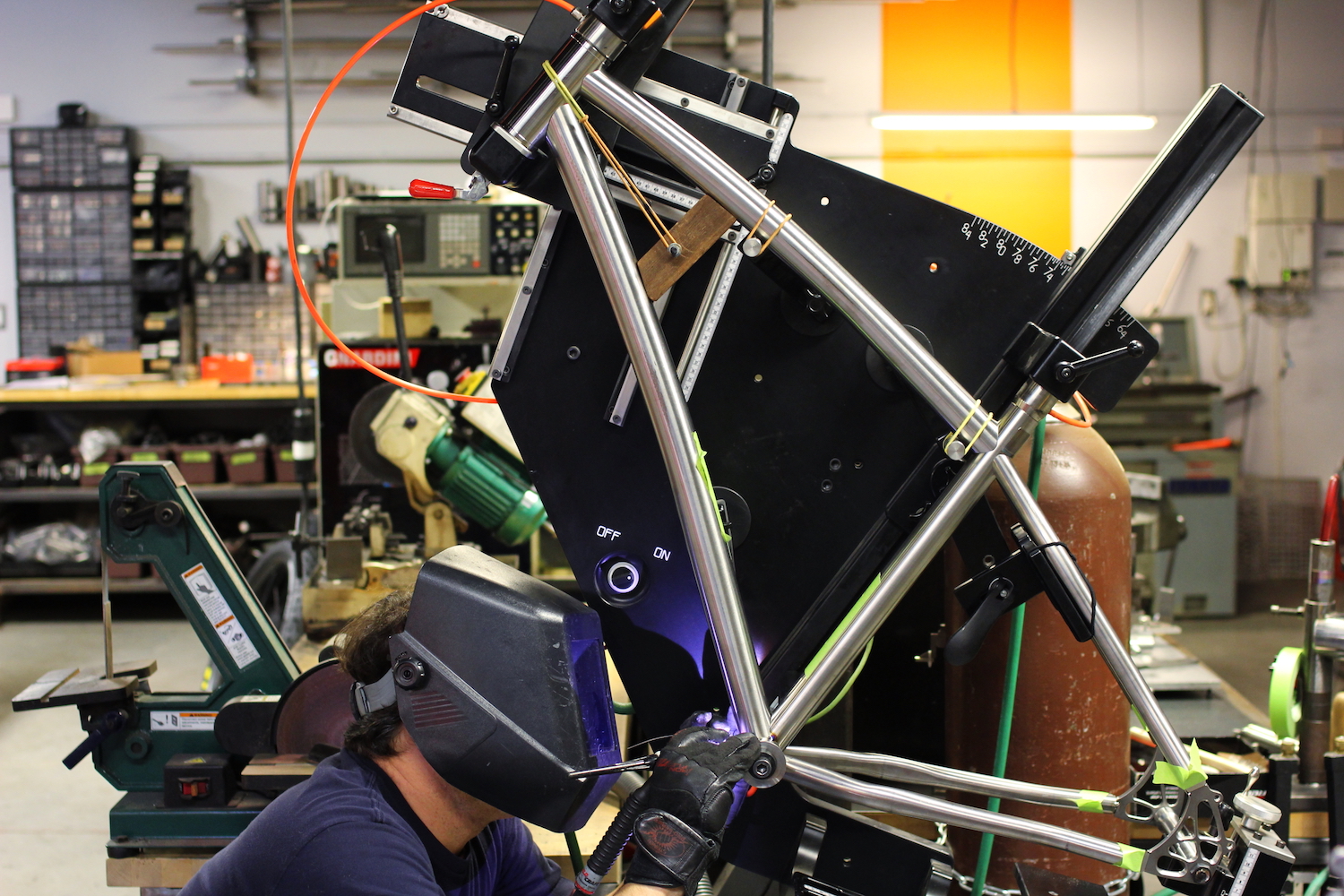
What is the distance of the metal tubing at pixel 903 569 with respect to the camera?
1.15 metres

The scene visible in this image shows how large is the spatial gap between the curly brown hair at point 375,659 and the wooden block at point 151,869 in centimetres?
68

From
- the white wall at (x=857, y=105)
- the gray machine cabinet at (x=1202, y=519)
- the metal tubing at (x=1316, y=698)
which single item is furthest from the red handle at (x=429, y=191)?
the white wall at (x=857, y=105)

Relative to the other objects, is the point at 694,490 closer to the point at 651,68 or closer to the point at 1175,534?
the point at 651,68

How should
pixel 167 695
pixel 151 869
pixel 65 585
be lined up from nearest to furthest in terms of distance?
pixel 151 869
pixel 167 695
pixel 65 585

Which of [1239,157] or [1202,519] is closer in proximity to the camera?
[1202,519]

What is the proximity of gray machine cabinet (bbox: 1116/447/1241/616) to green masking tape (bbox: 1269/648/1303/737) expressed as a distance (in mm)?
3589

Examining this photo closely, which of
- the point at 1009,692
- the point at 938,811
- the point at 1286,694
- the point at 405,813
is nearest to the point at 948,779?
the point at 938,811

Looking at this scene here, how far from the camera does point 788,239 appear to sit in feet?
3.75

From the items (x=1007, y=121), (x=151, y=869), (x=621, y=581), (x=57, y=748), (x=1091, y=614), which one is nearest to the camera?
(x=1091, y=614)

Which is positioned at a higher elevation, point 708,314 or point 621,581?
point 708,314

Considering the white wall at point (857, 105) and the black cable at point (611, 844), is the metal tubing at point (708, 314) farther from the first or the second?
the white wall at point (857, 105)

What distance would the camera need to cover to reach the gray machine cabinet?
5.24m

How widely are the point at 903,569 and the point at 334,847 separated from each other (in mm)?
673

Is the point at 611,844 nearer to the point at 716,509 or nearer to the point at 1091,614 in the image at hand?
the point at 716,509
